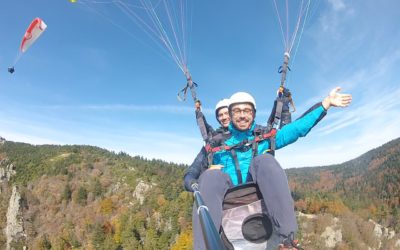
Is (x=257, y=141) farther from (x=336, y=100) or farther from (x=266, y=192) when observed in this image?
(x=336, y=100)

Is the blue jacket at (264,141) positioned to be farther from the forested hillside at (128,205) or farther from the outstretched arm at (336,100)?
the forested hillside at (128,205)

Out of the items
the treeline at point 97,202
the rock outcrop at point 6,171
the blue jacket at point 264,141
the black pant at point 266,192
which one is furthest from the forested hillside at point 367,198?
the rock outcrop at point 6,171

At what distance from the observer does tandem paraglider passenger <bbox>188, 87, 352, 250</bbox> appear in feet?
12.5

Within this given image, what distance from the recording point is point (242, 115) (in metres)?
4.53

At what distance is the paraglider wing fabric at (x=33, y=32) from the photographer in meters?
Result: 14.8

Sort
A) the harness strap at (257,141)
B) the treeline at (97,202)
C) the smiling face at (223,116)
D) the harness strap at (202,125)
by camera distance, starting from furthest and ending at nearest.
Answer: the treeline at (97,202)
the smiling face at (223,116)
the harness strap at (202,125)
the harness strap at (257,141)

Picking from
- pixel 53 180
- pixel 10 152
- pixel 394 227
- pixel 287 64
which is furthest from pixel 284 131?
pixel 10 152

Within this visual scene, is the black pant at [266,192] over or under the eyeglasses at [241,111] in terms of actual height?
under

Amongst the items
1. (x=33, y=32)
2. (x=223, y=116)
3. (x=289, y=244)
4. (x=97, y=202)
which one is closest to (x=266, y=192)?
(x=289, y=244)

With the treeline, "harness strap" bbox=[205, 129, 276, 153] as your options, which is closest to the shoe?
"harness strap" bbox=[205, 129, 276, 153]

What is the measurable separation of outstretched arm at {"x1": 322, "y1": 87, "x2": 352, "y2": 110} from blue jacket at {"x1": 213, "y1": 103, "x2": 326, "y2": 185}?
70 mm

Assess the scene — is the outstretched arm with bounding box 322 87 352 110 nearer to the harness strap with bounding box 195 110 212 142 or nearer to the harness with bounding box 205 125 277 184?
the harness with bounding box 205 125 277 184

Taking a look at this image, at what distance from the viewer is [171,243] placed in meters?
83.4

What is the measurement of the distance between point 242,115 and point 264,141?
1.43 ft
